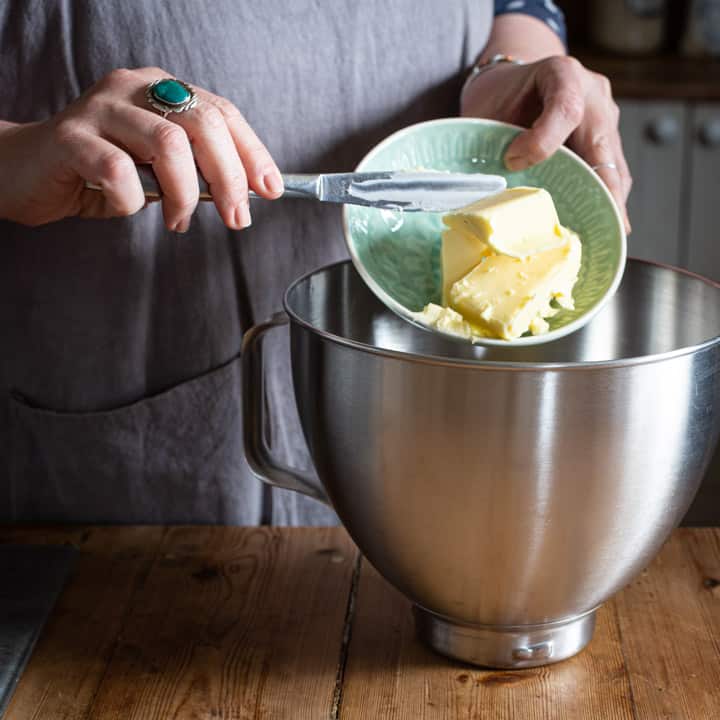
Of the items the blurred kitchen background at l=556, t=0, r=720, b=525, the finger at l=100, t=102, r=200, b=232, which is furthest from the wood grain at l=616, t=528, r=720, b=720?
the blurred kitchen background at l=556, t=0, r=720, b=525

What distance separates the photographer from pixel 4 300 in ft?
3.16

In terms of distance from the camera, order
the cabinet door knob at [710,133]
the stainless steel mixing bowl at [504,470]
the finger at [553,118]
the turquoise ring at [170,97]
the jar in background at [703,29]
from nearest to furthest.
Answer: the stainless steel mixing bowl at [504,470] → the turquoise ring at [170,97] → the finger at [553,118] → the cabinet door knob at [710,133] → the jar in background at [703,29]

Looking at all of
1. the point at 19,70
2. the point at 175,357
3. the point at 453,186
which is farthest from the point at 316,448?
the point at 19,70

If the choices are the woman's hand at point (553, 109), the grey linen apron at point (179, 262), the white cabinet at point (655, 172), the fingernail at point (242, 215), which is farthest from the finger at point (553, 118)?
the white cabinet at point (655, 172)

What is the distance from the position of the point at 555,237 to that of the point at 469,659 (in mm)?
301

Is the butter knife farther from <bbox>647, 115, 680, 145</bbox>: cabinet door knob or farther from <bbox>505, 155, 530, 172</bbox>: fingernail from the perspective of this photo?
<bbox>647, 115, 680, 145</bbox>: cabinet door knob

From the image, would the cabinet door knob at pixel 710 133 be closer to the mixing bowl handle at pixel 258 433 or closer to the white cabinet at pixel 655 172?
the white cabinet at pixel 655 172

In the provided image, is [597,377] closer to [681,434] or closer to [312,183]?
[681,434]

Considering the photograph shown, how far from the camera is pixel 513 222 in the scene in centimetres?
75

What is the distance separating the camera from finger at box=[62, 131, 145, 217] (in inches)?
26.4

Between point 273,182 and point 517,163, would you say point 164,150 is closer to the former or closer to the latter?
point 273,182

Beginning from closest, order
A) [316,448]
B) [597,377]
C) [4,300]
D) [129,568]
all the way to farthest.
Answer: [597,377] → [316,448] → [129,568] → [4,300]

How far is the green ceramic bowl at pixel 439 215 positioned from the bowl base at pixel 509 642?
0.80 feet

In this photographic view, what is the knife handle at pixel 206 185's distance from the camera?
690mm
